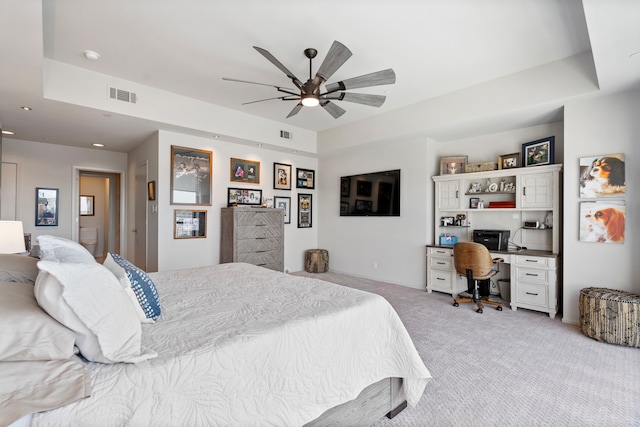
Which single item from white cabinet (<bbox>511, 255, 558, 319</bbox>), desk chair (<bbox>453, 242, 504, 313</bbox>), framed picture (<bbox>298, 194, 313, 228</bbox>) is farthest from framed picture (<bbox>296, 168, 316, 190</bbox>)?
white cabinet (<bbox>511, 255, 558, 319</bbox>)

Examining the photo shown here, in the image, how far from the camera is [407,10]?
2.54 meters

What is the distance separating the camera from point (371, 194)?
5.75m

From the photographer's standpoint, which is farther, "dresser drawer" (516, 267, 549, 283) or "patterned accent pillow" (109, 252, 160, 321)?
"dresser drawer" (516, 267, 549, 283)

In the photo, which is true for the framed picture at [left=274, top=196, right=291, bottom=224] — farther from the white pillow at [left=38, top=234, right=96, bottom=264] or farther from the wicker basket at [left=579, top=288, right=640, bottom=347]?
the wicker basket at [left=579, top=288, right=640, bottom=347]

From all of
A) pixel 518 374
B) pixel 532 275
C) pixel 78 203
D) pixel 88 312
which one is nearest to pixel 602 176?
pixel 532 275

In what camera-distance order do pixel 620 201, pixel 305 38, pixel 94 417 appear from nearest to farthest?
pixel 94 417, pixel 305 38, pixel 620 201

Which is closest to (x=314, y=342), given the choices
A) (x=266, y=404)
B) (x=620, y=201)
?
(x=266, y=404)

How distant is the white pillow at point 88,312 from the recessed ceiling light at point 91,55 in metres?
3.04

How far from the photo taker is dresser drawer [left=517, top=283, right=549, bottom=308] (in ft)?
12.3

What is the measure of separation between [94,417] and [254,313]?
82 centimetres

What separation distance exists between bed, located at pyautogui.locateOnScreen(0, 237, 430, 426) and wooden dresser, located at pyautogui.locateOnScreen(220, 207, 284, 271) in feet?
8.81

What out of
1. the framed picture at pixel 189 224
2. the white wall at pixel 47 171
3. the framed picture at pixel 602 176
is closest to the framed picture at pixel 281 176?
the framed picture at pixel 189 224

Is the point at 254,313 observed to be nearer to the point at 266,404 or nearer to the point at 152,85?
the point at 266,404

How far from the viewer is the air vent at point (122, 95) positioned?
3.71 metres
